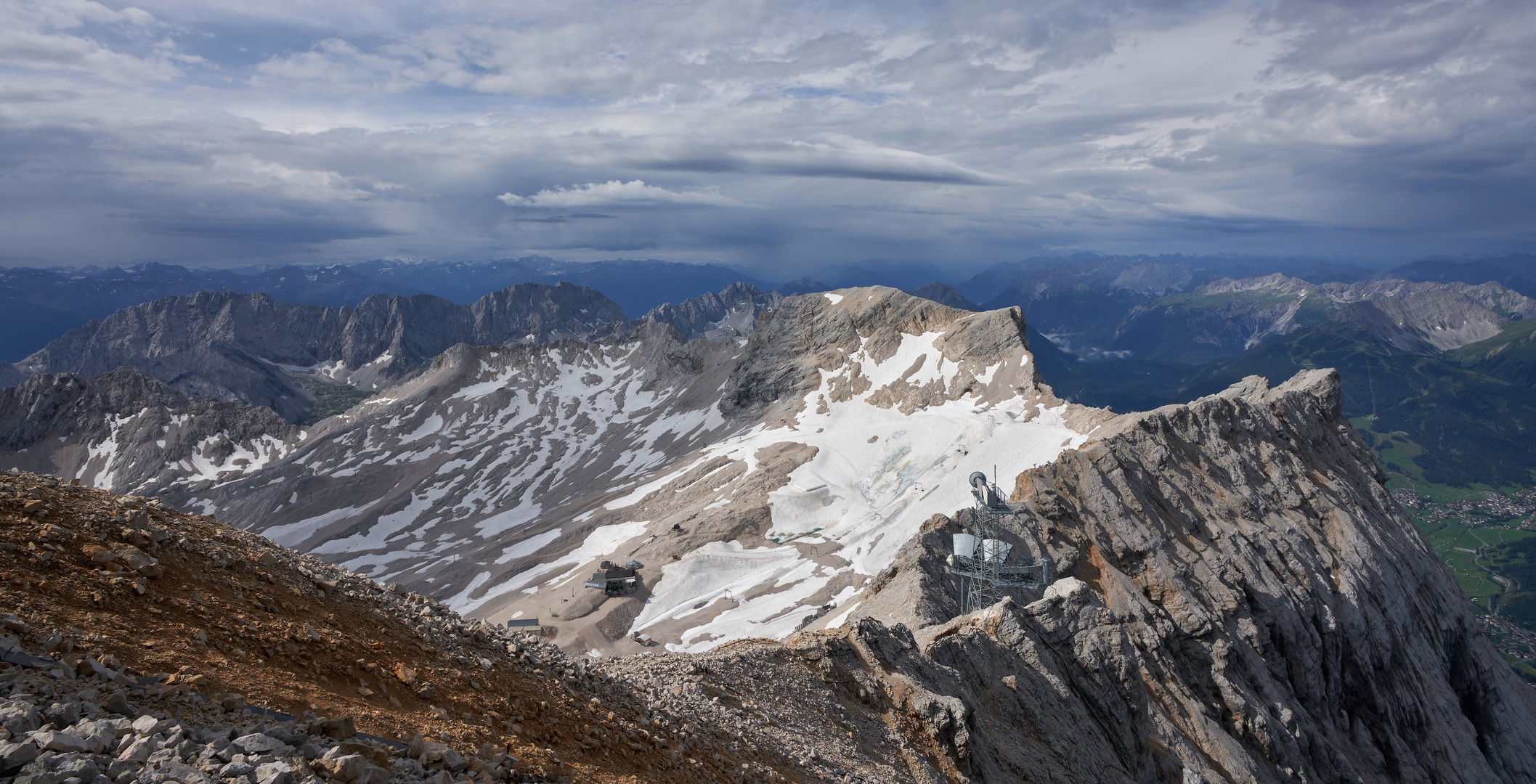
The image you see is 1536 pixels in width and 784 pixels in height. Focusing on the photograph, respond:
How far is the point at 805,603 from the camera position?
76375 millimetres

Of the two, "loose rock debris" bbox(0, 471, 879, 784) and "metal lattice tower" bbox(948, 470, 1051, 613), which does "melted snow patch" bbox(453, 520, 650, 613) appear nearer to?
"metal lattice tower" bbox(948, 470, 1051, 613)

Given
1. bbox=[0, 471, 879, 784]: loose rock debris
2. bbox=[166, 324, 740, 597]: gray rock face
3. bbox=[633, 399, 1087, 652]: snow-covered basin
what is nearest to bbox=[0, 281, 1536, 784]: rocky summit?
bbox=[0, 471, 879, 784]: loose rock debris

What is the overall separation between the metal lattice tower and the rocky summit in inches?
37.5

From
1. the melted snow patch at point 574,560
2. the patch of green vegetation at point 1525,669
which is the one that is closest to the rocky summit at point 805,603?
the melted snow patch at point 574,560

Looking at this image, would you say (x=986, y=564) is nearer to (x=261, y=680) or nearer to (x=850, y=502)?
(x=261, y=680)

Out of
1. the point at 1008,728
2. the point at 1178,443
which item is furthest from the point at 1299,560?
the point at 1008,728

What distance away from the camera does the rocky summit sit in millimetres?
11688

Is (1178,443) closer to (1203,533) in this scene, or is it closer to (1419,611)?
(1203,533)

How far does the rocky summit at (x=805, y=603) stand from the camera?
11.7 meters

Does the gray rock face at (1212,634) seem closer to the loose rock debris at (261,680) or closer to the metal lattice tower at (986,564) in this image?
the metal lattice tower at (986,564)

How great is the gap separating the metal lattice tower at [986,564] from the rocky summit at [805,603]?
3.13 ft

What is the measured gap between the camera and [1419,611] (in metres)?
76.9

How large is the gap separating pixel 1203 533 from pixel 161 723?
3146 inches

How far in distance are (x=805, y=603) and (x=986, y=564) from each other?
31.7 metres
